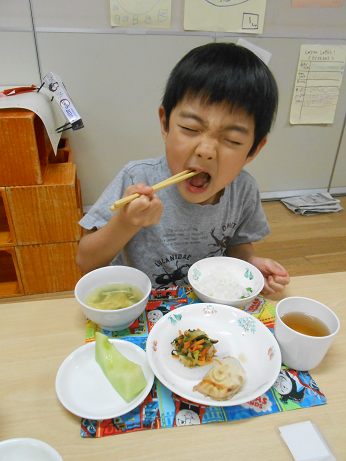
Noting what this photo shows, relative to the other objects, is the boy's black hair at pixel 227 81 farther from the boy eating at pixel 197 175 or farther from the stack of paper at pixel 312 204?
the stack of paper at pixel 312 204

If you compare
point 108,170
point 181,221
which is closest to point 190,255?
point 181,221

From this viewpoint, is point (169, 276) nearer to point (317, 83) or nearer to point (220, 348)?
point (220, 348)

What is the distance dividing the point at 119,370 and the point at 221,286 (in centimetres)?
42

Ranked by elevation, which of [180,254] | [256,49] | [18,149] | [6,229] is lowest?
[6,229]

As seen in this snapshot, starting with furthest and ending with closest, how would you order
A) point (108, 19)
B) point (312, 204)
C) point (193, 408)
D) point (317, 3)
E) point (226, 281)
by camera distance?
point (312, 204) < point (317, 3) < point (108, 19) < point (226, 281) < point (193, 408)

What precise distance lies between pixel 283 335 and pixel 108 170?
2418 millimetres

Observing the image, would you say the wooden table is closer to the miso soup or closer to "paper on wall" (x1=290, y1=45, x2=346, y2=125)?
the miso soup

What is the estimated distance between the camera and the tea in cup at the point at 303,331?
712 millimetres

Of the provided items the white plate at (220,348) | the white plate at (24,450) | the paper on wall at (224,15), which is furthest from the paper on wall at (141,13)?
the white plate at (24,450)

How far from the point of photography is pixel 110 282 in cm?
96

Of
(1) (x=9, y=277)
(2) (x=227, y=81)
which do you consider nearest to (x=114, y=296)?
(2) (x=227, y=81)

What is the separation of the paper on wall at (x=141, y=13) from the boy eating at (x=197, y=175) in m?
1.77

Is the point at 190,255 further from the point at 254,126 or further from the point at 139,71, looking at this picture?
the point at 139,71

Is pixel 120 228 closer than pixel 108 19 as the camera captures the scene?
Yes
